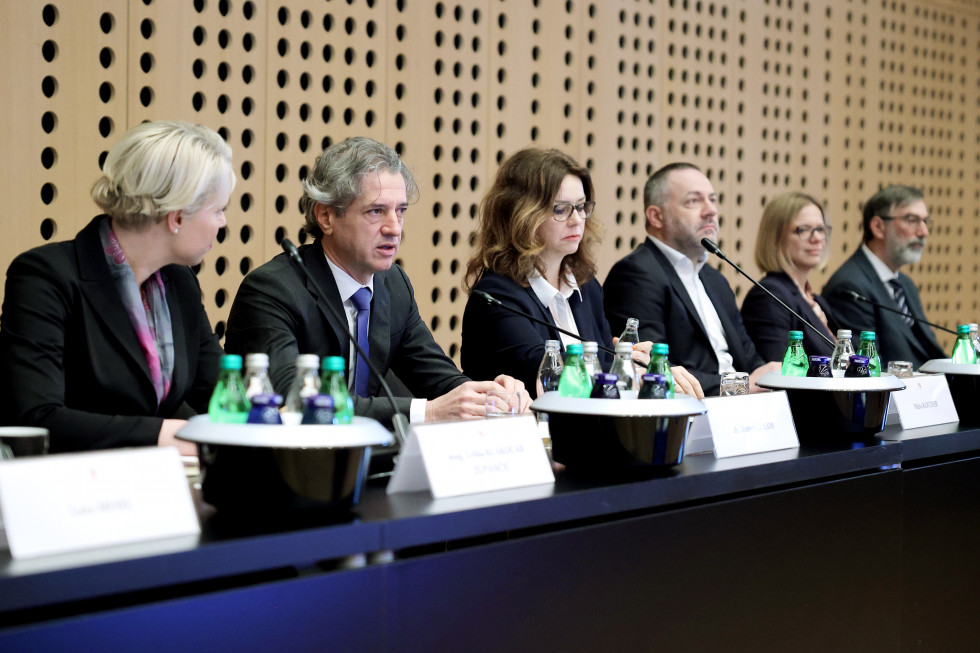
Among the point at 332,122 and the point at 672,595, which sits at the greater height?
the point at 332,122

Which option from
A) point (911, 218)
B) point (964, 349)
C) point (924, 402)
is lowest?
point (924, 402)

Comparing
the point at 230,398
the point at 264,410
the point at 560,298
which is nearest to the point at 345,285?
the point at 560,298

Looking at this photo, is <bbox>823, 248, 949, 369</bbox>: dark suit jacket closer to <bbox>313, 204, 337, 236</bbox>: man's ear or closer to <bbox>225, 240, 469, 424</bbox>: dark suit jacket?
<bbox>225, 240, 469, 424</bbox>: dark suit jacket

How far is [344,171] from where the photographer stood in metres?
2.45

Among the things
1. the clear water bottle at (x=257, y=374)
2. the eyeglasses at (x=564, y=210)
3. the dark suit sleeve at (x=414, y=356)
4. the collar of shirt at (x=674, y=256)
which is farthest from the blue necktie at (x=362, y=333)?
the collar of shirt at (x=674, y=256)

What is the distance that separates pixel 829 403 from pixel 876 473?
0.16 metres

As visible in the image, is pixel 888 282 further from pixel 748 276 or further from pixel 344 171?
pixel 344 171

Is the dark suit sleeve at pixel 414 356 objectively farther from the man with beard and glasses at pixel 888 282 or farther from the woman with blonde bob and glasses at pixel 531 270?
the man with beard and glasses at pixel 888 282

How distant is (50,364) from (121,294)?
0.66ft

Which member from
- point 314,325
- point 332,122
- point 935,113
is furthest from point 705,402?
point 935,113

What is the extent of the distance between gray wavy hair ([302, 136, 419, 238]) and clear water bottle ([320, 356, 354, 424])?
3.45ft

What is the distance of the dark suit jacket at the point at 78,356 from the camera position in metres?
1.80

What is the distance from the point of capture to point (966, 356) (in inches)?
105

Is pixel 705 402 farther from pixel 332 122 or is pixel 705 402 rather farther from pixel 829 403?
pixel 332 122
